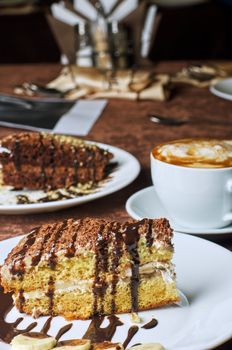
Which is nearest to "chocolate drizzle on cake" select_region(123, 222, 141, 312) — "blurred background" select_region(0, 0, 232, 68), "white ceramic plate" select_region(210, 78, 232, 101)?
"white ceramic plate" select_region(210, 78, 232, 101)

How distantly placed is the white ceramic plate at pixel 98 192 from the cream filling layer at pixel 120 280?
0.29m

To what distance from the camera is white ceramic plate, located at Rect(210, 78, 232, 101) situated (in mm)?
2014

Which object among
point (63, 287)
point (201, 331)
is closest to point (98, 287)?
point (63, 287)

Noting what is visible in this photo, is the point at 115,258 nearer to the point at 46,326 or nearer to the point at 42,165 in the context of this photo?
the point at 46,326

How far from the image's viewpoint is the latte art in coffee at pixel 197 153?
1.12 m

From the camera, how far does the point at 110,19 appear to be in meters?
2.56

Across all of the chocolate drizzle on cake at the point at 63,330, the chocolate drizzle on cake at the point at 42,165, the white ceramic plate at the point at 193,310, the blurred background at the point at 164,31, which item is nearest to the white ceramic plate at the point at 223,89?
the chocolate drizzle on cake at the point at 42,165

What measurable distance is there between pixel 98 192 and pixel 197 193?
8.3 inches

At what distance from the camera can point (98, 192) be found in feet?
4.13

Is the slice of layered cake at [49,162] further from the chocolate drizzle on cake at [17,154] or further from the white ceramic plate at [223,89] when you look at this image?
the white ceramic plate at [223,89]

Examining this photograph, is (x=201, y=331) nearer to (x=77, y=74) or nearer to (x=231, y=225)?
(x=231, y=225)

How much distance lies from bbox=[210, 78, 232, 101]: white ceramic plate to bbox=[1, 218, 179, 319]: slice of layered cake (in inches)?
45.7

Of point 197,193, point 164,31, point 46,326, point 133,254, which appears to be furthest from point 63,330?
point 164,31

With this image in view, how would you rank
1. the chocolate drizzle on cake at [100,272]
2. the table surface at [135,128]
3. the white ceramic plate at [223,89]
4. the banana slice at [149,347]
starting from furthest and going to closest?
the white ceramic plate at [223,89]
the table surface at [135,128]
the chocolate drizzle on cake at [100,272]
the banana slice at [149,347]
